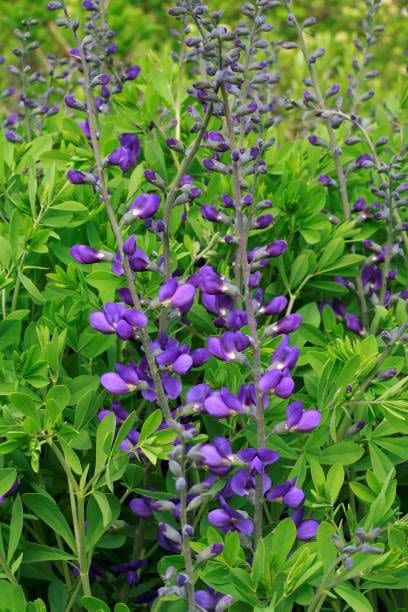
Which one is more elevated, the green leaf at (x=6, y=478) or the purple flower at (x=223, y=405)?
the purple flower at (x=223, y=405)

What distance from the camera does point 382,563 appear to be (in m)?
1.57

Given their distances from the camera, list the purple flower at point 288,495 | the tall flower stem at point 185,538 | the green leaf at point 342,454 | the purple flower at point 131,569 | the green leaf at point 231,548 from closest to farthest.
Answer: the tall flower stem at point 185,538 → the green leaf at point 231,548 → the purple flower at point 288,495 → the green leaf at point 342,454 → the purple flower at point 131,569

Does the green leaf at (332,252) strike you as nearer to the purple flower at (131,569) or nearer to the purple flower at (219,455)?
the purple flower at (219,455)

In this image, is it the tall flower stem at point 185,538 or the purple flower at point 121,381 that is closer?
the tall flower stem at point 185,538

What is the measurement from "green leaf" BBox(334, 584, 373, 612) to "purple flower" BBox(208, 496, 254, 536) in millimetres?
192

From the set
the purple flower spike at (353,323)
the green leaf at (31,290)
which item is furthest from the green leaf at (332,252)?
the green leaf at (31,290)

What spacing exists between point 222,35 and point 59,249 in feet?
2.61

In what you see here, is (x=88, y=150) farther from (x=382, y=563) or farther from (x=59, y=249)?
(x=382, y=563)

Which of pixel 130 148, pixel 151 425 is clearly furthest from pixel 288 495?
pixel 130 148

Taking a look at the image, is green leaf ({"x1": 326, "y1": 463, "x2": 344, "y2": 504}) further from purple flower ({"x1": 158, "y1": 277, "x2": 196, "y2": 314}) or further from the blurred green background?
the blurred green background

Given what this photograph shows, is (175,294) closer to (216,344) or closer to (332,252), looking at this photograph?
(216,344)

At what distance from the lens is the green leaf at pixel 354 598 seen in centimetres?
156

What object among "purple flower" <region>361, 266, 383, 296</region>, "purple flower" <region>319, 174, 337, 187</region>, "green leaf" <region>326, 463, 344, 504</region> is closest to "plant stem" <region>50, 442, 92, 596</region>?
"green leaf" <region>326, 463, 344, 504</region>

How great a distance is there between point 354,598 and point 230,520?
0.83 feet
